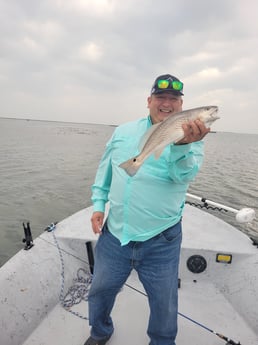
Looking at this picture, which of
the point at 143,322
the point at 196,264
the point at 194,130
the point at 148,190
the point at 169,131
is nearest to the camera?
the point at 194,130

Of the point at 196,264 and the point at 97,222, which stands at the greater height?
the point at 97,222

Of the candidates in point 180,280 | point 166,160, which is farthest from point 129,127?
point 180,280

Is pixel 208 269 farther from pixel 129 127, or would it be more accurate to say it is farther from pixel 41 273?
pixel 129 127

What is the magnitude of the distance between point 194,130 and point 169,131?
21 cm

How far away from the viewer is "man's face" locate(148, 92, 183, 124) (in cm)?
251

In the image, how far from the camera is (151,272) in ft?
8.10

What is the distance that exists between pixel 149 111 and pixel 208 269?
309 centimetres

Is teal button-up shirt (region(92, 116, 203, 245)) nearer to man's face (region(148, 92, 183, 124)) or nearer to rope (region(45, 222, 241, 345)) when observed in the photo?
man's face (region(148, 92, 183, 124))

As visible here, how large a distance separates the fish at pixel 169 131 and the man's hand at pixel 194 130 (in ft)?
0.14

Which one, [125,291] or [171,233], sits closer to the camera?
[171,233]

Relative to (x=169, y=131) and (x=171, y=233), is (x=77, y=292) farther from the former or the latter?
(x=169, y=131)

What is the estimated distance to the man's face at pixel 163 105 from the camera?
98.7 inches

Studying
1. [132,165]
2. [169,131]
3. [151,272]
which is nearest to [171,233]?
[151,272]

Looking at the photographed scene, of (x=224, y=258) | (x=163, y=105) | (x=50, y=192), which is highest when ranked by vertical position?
(x=163, y=105)
